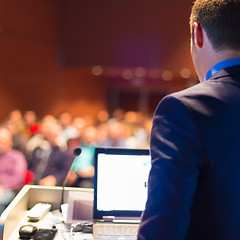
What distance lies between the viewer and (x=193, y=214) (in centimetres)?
91

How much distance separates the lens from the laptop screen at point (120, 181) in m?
1.77

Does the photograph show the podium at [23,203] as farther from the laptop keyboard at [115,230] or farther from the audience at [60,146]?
the audience at [60,146]

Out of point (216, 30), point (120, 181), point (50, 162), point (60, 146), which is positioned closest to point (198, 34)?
point (216, 30)

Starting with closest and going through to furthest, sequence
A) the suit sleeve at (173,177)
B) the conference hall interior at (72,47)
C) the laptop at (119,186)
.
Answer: the suit sleeve at (173,177)
the laptop at (119,186)
the conference hall interior at (72,47)

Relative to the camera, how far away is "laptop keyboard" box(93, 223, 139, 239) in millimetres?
1704

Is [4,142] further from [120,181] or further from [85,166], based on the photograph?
[120,181]

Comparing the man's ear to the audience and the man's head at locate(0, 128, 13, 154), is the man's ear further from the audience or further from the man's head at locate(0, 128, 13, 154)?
the man's head at locate(0, 128, 13, 154)

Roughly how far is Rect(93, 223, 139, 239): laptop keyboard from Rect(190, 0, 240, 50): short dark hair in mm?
1043

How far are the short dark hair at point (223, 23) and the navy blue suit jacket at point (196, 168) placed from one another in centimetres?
12

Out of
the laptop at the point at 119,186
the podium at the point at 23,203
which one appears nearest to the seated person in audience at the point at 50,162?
the podium at the point at 23,203

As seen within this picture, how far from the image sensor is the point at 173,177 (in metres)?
0.85

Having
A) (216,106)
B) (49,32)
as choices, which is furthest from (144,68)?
(216,106)

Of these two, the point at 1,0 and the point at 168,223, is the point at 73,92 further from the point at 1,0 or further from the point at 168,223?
the point at 168,223

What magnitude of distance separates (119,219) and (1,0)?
7.61 metres
